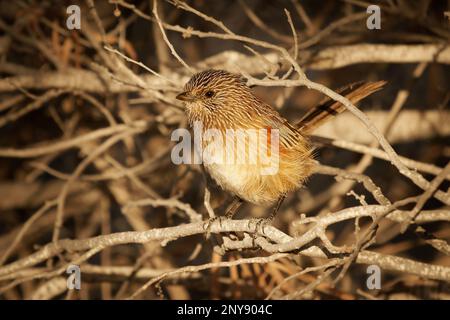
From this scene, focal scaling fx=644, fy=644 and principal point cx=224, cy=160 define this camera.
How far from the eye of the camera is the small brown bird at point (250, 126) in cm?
388

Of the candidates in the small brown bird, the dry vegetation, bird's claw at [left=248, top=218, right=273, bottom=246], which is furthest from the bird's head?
bird's claw at [left=248, top=218, right=273, bottom=246]

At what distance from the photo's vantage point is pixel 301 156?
13.4ft

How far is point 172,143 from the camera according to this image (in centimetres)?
507

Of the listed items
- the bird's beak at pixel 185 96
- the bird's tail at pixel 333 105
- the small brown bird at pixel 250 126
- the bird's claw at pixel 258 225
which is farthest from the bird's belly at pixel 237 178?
the bird's tail at pixel 333 105

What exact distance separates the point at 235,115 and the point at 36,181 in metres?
2.88

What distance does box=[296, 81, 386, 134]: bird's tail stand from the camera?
402cm

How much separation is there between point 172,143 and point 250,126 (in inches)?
45.5

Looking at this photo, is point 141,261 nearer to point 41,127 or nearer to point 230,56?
point 230,56

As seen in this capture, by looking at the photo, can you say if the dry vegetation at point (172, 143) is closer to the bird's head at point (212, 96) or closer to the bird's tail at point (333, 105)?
the bird's head at point (212, 96)

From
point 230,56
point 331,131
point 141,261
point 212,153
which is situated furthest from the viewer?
point 331,131

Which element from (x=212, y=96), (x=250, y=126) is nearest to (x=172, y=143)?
(x=212, y=96)

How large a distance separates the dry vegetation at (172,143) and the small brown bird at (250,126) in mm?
192

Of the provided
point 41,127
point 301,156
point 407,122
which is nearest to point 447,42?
point 407,122

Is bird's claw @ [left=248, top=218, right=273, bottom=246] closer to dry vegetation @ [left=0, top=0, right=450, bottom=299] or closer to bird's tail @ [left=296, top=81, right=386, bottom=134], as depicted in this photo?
dry vegetation @ [left=0, top=0, right=450, bottom=299]
